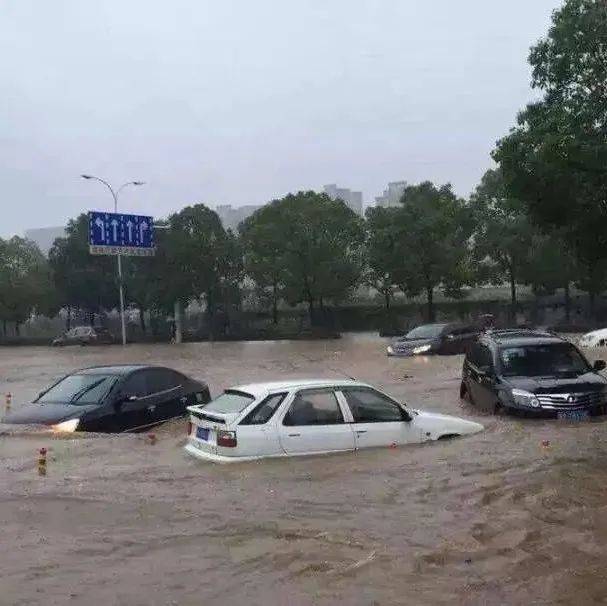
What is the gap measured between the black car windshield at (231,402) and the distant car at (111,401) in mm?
2754

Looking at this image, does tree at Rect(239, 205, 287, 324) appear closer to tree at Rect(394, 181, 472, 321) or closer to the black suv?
tree at Rect(394, 181, 472, 321)

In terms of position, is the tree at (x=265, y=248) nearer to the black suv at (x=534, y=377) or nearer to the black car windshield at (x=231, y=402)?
the black suv at (x=534, y=377)

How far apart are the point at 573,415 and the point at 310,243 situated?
4054cm

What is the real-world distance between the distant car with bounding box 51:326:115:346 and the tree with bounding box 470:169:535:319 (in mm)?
24366

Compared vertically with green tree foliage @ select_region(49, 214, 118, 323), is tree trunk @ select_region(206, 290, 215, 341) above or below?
below

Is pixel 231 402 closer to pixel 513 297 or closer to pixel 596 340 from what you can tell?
pixel 596 340

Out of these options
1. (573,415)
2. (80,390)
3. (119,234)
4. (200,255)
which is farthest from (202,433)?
(200,255)

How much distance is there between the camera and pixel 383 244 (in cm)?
5072

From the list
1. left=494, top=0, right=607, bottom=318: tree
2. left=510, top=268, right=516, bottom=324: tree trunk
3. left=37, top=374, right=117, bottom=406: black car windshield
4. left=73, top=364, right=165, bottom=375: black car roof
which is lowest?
left=37, top=374, right=117, bottom=406: black car windshield

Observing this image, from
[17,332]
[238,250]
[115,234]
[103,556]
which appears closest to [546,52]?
[103,556]

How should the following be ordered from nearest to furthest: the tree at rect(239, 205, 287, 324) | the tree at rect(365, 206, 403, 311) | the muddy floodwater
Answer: the muddy floodwater → the tree at rect(365, 206, 403, 311) → the tree at rect(239, 205, 287, 324)

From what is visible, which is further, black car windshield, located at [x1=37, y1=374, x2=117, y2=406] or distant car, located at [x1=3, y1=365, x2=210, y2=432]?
black car windshield, located at [x1=37, y1=374, x2=117, y2=406]

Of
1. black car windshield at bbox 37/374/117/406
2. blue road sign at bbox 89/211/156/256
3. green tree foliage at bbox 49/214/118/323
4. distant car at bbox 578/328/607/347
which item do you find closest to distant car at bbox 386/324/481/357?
distant car at bbox 578/328/607/347

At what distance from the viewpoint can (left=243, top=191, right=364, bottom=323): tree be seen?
52438 mm
